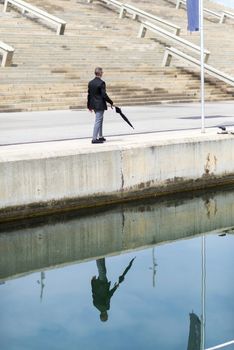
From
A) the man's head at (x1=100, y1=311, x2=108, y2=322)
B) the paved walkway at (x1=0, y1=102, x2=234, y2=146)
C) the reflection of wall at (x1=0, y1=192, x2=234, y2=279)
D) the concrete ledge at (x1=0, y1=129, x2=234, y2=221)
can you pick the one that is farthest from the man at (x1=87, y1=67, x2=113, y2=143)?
the man's head at (x1=100, y1=311, x2=108, y2=322)

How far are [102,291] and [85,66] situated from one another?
1657cm

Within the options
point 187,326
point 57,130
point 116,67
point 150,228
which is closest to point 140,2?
point 116,67

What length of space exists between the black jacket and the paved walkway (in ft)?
4.17

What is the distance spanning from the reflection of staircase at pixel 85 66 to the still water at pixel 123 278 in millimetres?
8637

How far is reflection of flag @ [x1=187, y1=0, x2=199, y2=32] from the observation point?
45.2ft

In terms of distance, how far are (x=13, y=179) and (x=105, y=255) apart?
76.4 inches

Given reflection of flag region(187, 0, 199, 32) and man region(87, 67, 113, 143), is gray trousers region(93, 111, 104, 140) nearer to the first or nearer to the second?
man region(87, 67, 113, 143)

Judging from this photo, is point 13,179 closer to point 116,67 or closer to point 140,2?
point 116,67

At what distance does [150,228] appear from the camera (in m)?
12.0

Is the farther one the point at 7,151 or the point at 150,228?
the point at 150,228

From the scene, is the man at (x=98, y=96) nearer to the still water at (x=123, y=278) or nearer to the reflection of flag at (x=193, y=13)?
the still water at (x=123, y=278)

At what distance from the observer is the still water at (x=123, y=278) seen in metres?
7.28

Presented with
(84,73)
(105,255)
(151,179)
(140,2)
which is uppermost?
(140,2)

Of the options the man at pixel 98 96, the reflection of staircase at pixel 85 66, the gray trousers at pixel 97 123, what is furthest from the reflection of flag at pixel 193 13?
the reflection of staircase at pixel 85 66
